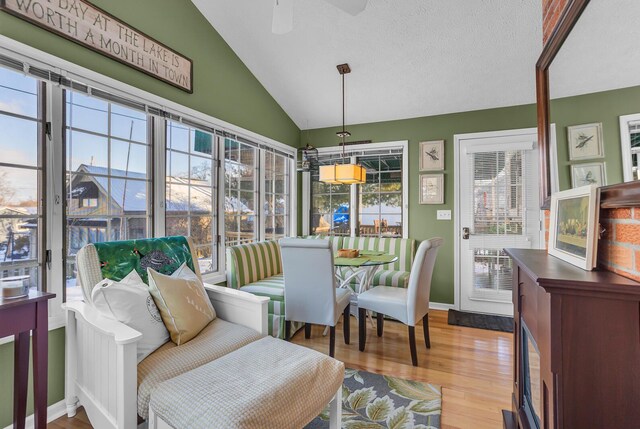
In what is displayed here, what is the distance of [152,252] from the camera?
6.69 ft

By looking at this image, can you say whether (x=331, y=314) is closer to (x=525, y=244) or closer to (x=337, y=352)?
(x=337, y=352)

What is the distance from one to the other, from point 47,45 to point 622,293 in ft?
9.16

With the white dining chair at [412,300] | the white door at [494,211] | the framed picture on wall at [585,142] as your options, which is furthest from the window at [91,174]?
the white door at [494,211]

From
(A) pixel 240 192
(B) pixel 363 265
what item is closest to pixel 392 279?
(B) pixel 363 265

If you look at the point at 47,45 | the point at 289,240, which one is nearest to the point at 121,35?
the point at 47,45

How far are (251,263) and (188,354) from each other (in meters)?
1.70

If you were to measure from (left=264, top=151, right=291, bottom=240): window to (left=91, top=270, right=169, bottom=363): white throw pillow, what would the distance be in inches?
89.2

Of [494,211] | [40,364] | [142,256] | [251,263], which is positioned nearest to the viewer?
[40,364]

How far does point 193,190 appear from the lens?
9.27ft

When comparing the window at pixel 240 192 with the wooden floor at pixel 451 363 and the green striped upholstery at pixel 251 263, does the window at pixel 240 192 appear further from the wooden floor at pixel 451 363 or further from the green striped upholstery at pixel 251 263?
the wooden floor at pixel 451 363

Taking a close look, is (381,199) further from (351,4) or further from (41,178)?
(41,178)

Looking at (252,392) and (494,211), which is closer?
(252,392)

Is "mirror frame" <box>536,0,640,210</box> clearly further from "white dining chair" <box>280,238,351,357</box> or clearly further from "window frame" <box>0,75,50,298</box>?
"window frame" <box>0,75,50,298</box>

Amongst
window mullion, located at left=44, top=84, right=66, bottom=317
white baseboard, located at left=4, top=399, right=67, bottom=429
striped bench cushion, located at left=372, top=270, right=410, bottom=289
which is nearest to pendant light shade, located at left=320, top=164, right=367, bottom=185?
striped bench cushion, located at left=372, top=270, right=410, bottom=289
